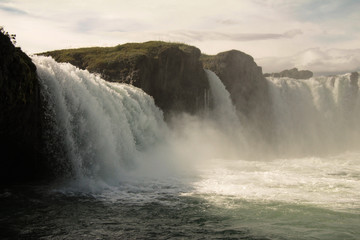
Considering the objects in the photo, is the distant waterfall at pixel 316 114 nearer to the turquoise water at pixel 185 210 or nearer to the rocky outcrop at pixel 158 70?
the rocky outcrop at pixel 158 70

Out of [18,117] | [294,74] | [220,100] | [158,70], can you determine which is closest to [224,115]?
[220,100]

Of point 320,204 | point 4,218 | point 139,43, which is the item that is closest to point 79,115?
point 4,218

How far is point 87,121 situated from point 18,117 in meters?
4.20

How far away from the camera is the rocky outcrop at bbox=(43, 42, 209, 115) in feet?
106

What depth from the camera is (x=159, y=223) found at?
10977 mm

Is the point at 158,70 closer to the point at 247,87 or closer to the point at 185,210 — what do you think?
the point at 247,87

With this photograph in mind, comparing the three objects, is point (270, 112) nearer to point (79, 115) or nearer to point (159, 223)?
point (79, 115)

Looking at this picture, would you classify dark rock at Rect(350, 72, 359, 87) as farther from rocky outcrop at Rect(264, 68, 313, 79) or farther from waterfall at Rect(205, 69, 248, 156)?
rocky outcrop at Rect(264, 68, 313, 79)

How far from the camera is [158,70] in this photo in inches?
1335

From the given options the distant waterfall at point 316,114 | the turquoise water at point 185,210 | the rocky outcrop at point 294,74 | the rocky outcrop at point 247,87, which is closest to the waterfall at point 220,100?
the rocky outcrop at point 247,87

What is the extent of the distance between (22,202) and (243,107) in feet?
121

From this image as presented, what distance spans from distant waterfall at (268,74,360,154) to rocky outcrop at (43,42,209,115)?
655 inches

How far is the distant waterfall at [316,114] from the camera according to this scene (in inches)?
1959

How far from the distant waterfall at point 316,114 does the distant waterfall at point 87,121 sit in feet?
103
